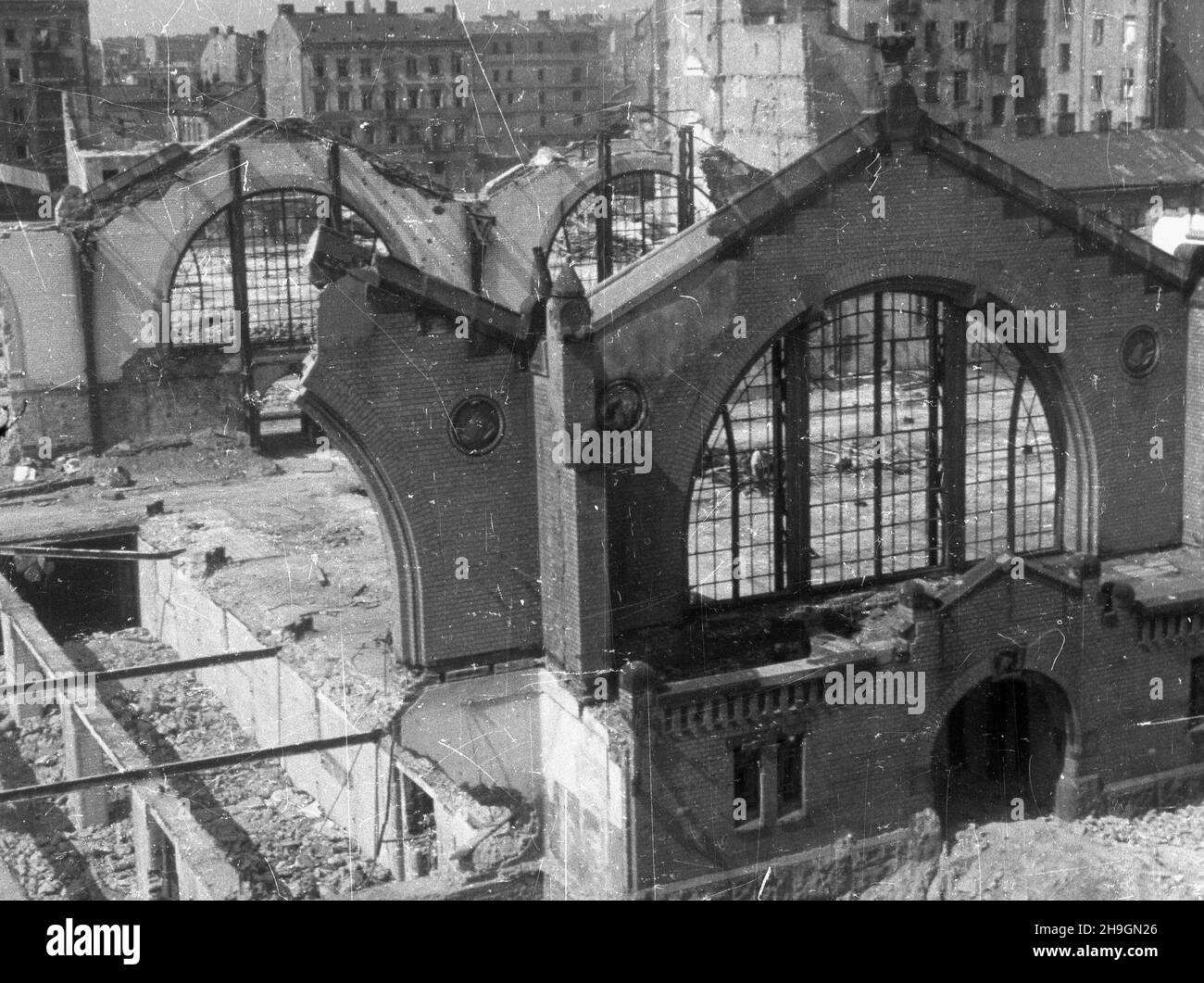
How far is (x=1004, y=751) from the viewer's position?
82.7ft

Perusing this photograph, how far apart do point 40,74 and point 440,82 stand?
49.2 ft

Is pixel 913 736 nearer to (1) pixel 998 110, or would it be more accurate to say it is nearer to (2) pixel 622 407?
(2) pixel 622 407

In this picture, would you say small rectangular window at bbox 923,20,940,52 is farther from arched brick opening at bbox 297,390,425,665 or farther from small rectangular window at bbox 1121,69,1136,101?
arched brick opening at bbox 297,390,425,665

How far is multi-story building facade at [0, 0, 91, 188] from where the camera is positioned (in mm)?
61062

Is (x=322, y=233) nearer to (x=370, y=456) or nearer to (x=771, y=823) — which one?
(x=370, y=456)

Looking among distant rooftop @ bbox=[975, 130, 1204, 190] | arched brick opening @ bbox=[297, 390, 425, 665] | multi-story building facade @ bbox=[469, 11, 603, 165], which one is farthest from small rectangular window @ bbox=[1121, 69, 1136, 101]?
arched brick opening @ bbox=[297, 390, 425, 665]

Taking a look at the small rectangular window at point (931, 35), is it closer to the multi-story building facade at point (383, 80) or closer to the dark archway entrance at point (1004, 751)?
the multi-story building facade at point (383, 80)

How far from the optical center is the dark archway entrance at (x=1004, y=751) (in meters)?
24.4

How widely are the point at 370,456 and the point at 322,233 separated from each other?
3055 mm

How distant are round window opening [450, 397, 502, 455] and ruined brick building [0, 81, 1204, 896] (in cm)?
4

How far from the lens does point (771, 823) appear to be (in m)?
22.6

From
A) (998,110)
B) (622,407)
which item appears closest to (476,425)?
(622,407)
